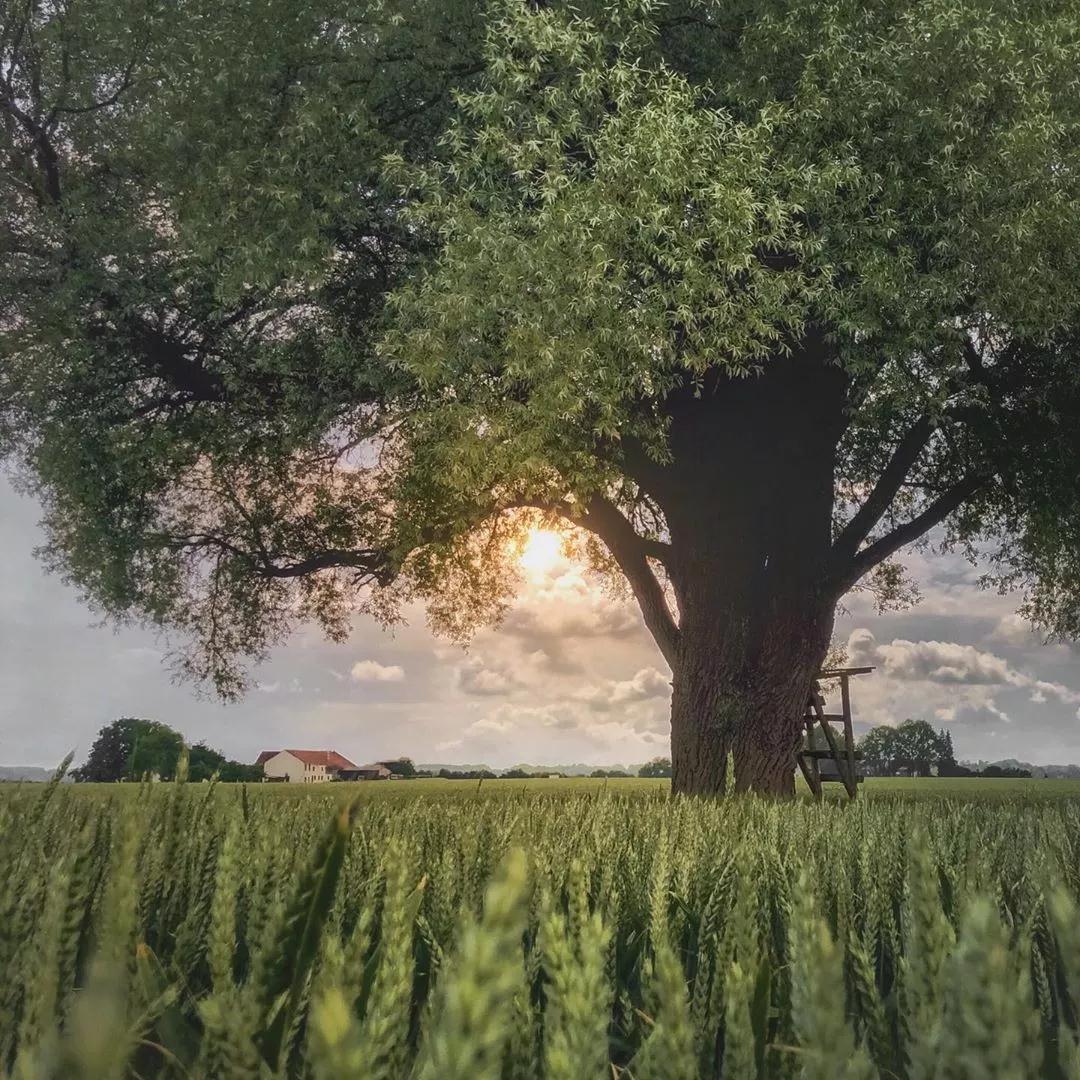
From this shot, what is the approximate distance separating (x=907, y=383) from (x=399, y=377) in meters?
7.12

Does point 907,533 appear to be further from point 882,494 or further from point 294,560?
point 294,560

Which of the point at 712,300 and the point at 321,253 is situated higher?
the point at 321,253

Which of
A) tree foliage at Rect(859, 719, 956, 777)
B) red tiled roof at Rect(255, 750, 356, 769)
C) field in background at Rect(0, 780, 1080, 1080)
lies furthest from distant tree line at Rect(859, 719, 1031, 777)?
field in background at Rect(0, 780, 1080, 1080)

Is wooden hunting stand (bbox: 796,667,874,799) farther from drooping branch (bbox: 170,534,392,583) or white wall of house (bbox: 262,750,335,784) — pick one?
white wall of house (bbox: 262,750,335,784)

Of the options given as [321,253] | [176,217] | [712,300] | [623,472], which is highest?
[176,217]

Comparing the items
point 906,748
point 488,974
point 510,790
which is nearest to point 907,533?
point 510,790

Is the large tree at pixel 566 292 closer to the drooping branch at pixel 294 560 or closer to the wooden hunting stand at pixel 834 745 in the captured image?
the drooping branch at pixel 294 560

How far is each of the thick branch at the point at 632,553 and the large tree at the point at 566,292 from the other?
2.9 inches


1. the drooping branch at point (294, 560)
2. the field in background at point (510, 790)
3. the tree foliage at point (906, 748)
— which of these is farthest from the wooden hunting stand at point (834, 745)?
the tree foliage at point (906, 748)

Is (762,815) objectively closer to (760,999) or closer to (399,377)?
(760,999)

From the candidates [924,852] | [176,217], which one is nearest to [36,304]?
[176,217]

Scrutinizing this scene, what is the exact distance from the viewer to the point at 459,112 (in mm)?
14562

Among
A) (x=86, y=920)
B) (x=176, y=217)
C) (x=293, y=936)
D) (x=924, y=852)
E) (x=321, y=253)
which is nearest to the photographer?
(x=293, y=936)

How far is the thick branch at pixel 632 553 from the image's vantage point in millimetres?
18922
